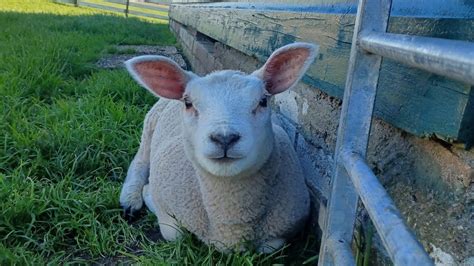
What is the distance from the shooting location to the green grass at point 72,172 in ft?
7.20

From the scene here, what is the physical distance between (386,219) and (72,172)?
2.28 m

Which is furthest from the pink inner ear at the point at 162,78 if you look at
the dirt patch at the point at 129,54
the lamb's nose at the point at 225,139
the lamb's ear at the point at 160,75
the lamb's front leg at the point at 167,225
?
the dirt patch at the point at 129,54

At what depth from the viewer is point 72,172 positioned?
9.52 feet

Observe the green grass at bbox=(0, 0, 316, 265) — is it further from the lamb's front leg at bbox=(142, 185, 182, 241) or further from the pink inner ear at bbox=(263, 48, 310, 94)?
the pink inner ear at bbox=(263, 48, 310, 94)

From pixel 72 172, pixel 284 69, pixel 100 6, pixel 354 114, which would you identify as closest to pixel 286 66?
pixel 284 69

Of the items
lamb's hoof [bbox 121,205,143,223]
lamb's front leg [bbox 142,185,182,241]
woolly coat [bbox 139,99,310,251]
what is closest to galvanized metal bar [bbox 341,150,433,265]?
woolly coat [bbox 139,99,310,251]

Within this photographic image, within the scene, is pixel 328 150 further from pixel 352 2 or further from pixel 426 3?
pixel 426 3

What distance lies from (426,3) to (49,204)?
194 cm

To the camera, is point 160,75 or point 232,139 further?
point 160,75

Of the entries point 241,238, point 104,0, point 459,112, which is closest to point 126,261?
point 241,238

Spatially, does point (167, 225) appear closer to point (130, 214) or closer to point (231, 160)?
point (130, 214)

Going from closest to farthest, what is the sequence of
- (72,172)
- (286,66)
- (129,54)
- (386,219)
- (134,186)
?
(386,219) → (286,66) → (134,186) → (72,172) → (129,54)

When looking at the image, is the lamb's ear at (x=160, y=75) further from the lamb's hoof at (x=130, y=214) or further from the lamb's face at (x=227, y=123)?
the lamb's hoof at (x=130, y=214)

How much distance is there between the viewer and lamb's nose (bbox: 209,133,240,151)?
1706 millimetres
